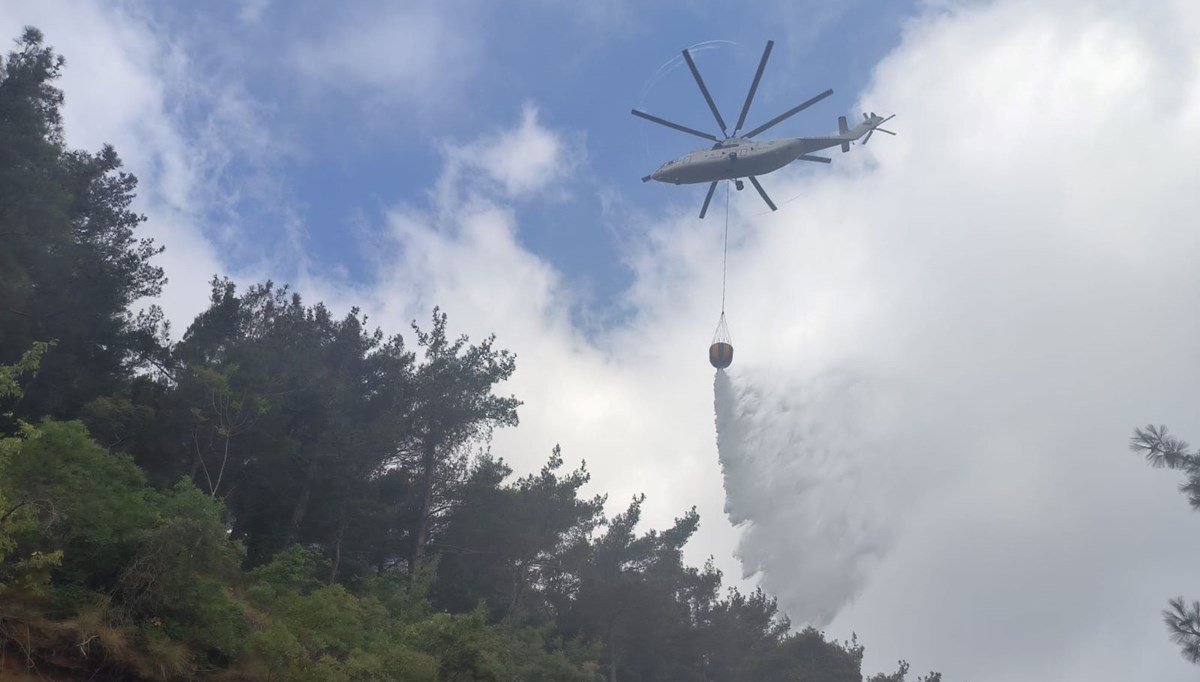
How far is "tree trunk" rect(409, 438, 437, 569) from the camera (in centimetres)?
3762

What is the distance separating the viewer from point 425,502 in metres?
38.8

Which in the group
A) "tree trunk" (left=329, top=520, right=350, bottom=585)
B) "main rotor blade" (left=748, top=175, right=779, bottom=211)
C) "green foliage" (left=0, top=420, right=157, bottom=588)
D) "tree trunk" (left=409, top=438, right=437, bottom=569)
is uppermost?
"main rotor blade" (left=748, top=175, right=779, bottom=211)

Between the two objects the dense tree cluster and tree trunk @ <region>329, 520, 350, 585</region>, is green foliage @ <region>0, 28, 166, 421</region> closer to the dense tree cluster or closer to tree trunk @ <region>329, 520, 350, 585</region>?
the dense tree cluster

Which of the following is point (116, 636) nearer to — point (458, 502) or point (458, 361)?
point (458, 502)

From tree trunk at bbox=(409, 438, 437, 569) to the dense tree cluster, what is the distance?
0.22 metres

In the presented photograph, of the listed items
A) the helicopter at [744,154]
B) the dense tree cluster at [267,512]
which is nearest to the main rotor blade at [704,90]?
the helicopter at [744,154]

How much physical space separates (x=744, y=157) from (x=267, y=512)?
2377 centimetres

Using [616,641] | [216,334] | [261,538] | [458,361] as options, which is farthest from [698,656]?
[216,334]

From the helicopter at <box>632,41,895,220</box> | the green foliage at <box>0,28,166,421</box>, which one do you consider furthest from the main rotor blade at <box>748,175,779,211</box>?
the green foliage at <box>0,28,166,421</box>

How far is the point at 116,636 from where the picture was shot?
63.1 ft

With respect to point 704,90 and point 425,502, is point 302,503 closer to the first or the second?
point 425,502

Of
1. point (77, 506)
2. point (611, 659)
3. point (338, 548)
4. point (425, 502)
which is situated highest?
point (425, 502)

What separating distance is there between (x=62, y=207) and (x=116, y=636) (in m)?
16.9

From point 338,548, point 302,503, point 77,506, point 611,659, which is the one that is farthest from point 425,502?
point 77,506
